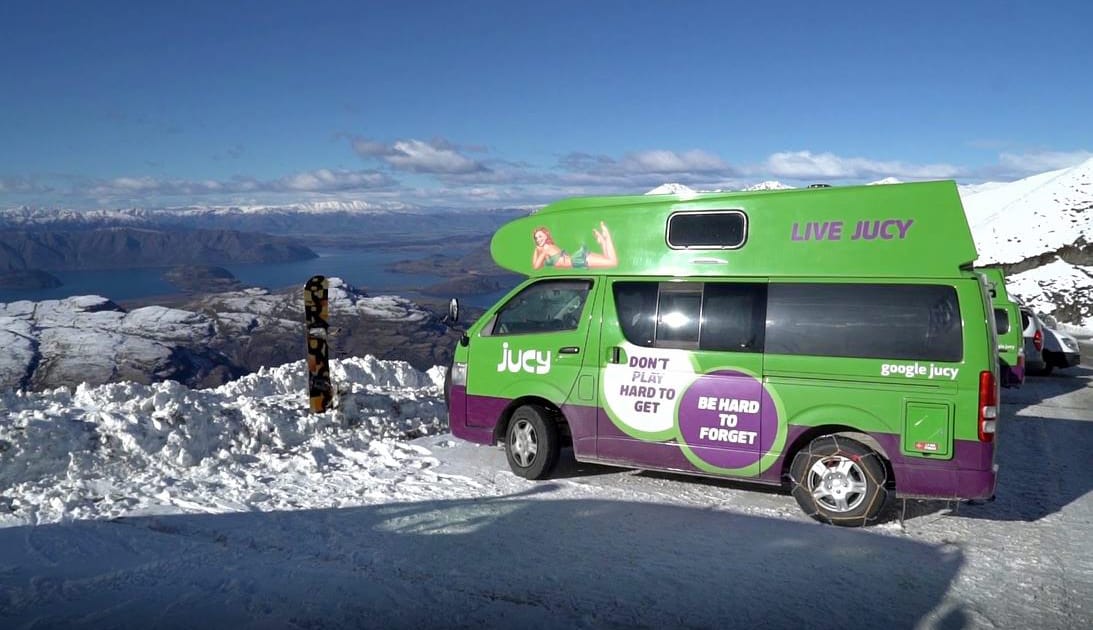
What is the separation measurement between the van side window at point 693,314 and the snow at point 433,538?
57.9 inches

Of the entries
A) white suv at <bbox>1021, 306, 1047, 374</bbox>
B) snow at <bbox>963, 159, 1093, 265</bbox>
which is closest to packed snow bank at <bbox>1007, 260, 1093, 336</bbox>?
snow at <bbox>963, 159, 1093, 265</bbox>

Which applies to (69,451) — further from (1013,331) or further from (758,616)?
(1013,331)

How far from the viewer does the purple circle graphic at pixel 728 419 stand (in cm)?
628

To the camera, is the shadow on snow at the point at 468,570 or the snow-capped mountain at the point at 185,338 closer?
the shadow on snow at the point at 468,570

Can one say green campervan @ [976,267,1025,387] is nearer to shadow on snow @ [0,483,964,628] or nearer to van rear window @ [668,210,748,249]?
van rear window @ [668,210,748,249]

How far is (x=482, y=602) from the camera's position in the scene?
4602 millimetres

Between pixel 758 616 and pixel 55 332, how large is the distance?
422 ft

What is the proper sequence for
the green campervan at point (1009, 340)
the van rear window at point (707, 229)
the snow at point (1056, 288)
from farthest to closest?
the snow at point (1056, 288) < the green campervan at point (1009, 340) < the van rear window at point (707, 229)

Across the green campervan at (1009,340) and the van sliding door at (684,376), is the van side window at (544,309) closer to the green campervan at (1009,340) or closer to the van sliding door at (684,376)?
the van sliding door at (684,376)

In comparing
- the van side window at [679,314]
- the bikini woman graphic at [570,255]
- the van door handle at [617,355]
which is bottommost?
the van door handle at [617,355]

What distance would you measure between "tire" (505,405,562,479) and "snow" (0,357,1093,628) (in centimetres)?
15

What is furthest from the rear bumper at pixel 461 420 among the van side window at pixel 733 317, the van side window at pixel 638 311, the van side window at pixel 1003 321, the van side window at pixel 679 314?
the van side window at pixel 1003 321

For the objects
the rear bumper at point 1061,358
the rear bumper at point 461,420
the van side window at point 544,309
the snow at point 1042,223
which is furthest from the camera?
the snow at point 1042,223

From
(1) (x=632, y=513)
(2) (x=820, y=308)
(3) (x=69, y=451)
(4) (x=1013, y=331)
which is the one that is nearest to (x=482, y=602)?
(1) (x=632, y=513)
